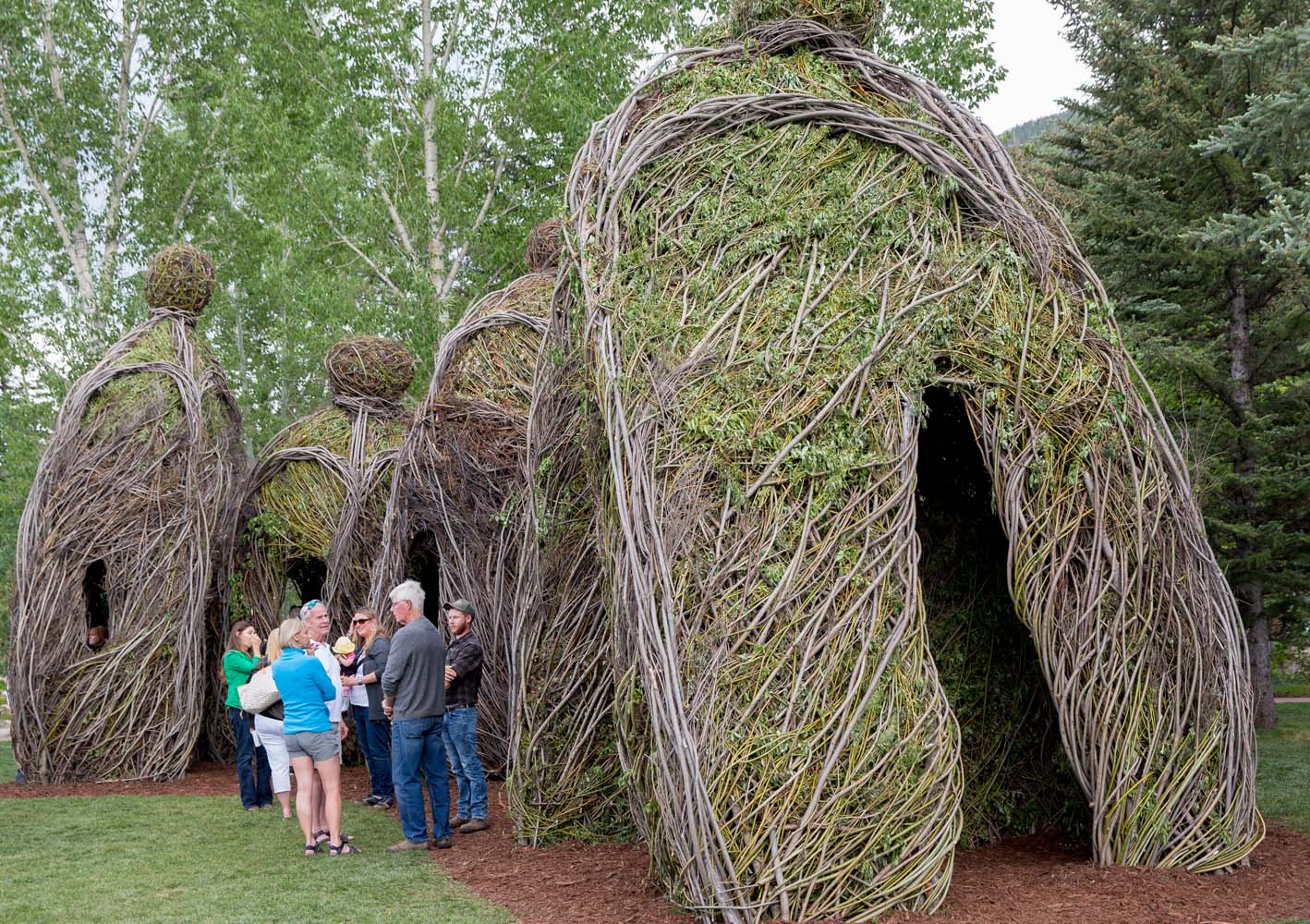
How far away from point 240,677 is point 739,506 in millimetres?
5767

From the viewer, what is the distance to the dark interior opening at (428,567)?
10734mm

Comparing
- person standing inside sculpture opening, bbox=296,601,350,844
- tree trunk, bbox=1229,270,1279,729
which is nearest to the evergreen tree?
tree trunk, bbox=1229,270,1279,729

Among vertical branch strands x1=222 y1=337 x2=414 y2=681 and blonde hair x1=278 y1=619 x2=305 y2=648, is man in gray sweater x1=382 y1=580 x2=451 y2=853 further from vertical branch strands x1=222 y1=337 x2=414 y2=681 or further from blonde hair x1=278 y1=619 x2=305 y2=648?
vertical branch strands x1=222 y1=337 x2=414 y2=681

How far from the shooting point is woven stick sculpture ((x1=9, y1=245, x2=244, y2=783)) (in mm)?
10664

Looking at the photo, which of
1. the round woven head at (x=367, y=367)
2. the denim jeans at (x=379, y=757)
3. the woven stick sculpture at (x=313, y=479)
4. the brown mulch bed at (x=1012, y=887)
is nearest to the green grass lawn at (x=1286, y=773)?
the brown mulch bed at (x=1012, y=887)

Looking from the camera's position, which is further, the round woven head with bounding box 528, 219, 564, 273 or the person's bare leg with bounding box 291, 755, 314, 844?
the round woven head with bounding box 528, 219, 564, 273

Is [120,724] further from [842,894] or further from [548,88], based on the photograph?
[548,88]

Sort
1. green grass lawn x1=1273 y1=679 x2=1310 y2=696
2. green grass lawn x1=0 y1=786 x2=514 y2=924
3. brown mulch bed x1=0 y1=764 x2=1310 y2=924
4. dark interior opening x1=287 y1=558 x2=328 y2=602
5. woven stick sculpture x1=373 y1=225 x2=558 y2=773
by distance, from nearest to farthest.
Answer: brown mulch bed x1=0 y1=764 x2=1310 y2=924
green grass lawn x1=0 y1=786 x2=514 y2=924
woven stick sculpture x1=373 y1=225 x2=558 y2=773
dark interior opening x1=287 y1=558 x2=328 y2=602
green grass lawn x1=1273 y1=679 x2=1310 y2=696

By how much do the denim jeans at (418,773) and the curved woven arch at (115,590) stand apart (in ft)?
14.4

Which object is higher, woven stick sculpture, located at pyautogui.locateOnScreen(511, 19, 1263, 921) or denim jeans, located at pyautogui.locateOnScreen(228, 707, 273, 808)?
woven stick sculpture, located at pyautogui.locateOnScreen(511, 19, 1263, 921)

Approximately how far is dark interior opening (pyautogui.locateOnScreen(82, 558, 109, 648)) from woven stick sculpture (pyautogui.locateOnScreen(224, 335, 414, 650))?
1235 millimetres

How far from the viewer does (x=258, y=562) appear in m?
12.4

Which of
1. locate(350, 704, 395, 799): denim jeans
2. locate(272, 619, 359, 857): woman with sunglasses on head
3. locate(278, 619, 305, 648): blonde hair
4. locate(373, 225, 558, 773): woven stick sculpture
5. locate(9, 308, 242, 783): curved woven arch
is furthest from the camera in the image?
locate(9, 308, 242, 783): curved woven arch

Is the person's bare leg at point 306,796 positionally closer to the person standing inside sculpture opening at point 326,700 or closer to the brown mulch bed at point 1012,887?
the person standing inside sculpture opening at point 326,700
